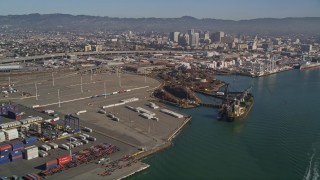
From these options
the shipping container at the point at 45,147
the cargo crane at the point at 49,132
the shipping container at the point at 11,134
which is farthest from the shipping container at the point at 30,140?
the shipping container at the point at 45,147

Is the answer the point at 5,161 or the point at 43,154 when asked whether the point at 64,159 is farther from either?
the point at 5,161

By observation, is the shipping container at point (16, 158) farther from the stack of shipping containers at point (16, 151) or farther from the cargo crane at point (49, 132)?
the cargo crane at point (49, 132)

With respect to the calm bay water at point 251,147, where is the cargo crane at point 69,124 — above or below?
above

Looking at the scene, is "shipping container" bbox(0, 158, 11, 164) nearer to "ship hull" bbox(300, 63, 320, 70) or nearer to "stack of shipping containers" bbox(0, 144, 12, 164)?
"stack of shipping containers" bbox(0, 144, 12, 164)

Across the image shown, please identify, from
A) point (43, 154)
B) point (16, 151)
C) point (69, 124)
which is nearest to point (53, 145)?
point (43, 154)

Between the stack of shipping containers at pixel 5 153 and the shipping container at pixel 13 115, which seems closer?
the stack of shipping containers at pixel 5 153
